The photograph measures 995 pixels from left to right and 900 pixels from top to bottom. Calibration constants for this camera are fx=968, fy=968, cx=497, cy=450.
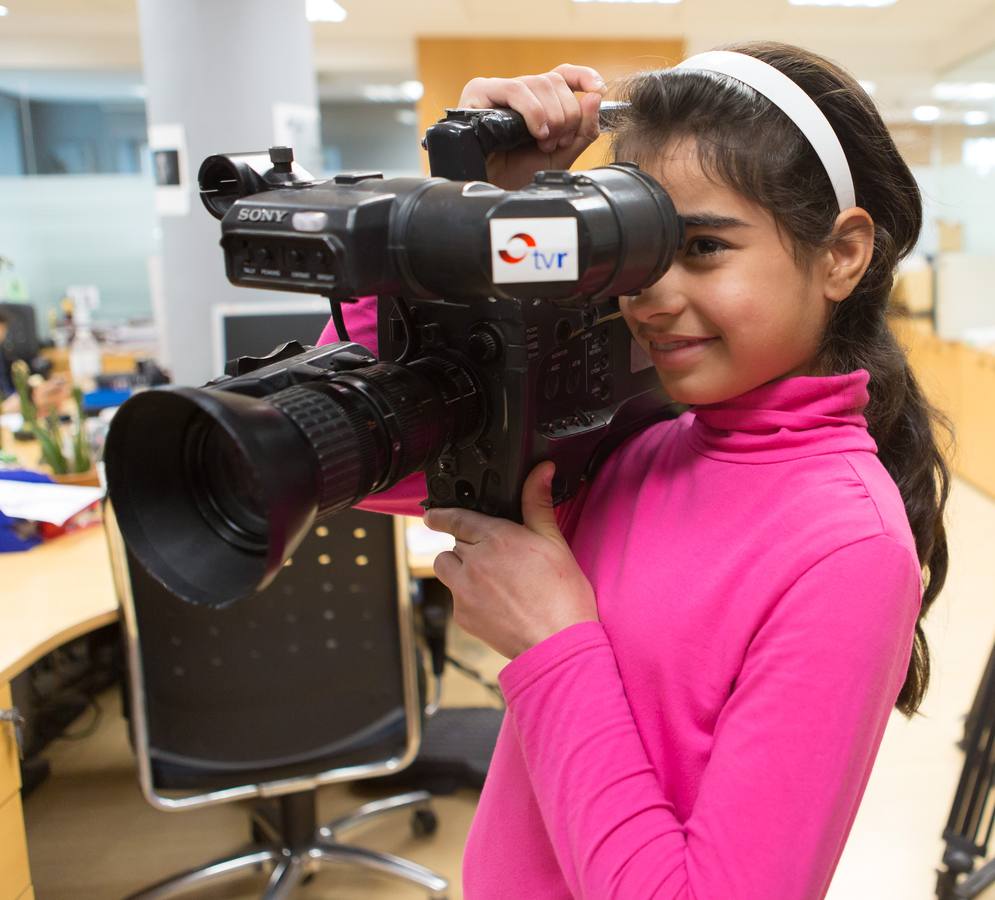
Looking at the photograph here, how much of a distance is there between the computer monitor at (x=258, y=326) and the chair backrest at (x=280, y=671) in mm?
887

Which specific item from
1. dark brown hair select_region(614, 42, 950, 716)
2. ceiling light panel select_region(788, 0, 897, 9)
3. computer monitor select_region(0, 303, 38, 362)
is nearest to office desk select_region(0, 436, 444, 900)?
dark brown hair select_region(614, 42, 950, 716)

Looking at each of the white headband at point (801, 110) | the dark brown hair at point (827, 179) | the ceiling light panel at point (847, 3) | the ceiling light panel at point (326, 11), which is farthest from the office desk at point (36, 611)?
the ceiling light panel at point (847, 3)

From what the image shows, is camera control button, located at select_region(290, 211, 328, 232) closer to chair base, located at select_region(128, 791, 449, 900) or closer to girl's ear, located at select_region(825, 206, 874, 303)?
girl's ear, located at select_region(825, 206, 874, 303)

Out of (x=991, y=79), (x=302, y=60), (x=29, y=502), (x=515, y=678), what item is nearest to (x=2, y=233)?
(x=302, y=60)

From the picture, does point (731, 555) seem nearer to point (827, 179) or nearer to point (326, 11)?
point (827, 179)

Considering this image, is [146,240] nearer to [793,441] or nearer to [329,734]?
[329,734]

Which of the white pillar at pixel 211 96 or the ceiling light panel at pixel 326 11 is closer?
the white pillar at pixel 211 96

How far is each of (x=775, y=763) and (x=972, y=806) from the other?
53.5 inches

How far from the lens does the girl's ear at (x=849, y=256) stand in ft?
2.30

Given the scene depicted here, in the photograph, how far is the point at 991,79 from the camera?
204 inches

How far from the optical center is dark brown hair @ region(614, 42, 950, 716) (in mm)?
A: 678

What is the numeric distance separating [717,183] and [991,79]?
17.9 feet

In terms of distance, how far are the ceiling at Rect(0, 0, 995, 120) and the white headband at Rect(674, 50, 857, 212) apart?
4.84 m

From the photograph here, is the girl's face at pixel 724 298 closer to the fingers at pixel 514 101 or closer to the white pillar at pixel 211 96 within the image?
the fingers at pixel 514 101
